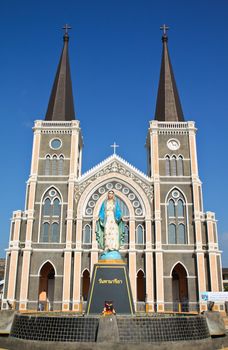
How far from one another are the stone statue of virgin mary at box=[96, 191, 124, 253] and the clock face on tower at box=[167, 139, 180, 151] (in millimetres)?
22161

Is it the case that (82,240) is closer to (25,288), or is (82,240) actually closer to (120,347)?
(25,288)

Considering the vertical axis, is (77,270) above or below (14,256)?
below

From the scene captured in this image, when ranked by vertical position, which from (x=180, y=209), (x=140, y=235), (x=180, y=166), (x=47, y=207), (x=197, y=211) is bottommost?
(x=140, y=235)

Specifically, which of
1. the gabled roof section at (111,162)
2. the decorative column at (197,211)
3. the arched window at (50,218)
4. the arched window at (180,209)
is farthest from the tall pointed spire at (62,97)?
the arched window at (180,209)

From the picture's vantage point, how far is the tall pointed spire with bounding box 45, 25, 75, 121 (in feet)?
140

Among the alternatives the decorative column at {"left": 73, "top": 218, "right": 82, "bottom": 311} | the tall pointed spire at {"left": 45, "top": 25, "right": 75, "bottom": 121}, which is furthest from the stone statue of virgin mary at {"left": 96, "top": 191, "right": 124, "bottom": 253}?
the tall pointed spire at {"left": 45, "top": 25, "right": 75, "bottom": 121}

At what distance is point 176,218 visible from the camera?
38.1 meters

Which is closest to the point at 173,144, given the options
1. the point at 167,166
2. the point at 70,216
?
the point at 167,166

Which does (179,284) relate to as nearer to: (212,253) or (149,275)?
(149,275)

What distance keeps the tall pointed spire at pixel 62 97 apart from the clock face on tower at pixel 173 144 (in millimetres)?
11687

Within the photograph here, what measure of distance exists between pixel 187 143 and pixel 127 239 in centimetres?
1252

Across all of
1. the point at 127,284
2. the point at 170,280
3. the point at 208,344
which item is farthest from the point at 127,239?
the point at 208,344

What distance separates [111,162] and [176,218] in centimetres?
906

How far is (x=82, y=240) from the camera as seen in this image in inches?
1471
